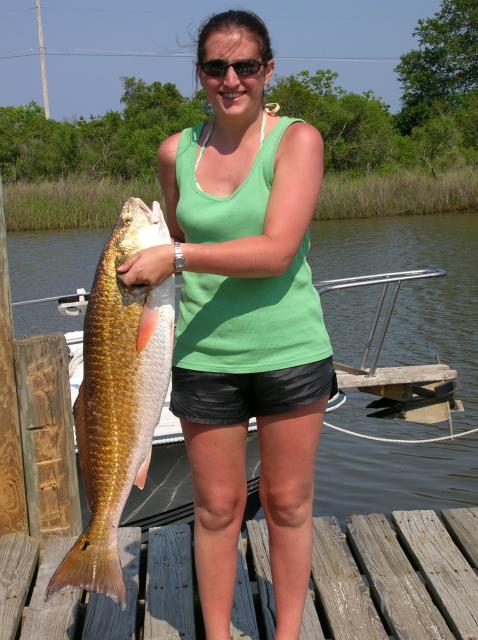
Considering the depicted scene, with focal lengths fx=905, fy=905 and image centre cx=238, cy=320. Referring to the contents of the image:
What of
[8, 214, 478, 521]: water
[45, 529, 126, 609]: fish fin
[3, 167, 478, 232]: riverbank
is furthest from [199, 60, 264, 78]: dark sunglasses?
[3, 167, 478, 232]: riverbank

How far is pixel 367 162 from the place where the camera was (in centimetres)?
4281

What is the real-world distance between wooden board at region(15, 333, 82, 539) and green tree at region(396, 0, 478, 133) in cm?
5325

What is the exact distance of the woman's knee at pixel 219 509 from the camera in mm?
2881

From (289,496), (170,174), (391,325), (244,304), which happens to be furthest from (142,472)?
(391,325)

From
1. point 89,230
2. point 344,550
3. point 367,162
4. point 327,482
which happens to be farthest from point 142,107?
point 344,550

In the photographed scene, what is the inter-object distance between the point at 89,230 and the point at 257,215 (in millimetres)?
22247

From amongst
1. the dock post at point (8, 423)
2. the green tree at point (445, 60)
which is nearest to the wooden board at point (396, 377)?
the dock post at point (8, 423)

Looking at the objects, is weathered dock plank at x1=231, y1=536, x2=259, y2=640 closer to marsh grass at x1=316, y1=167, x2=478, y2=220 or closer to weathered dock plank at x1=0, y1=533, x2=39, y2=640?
weathered dock plank at x1=0, y1=533, x2=39, y2=640

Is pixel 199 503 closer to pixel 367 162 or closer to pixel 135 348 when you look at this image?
pixel 135 348

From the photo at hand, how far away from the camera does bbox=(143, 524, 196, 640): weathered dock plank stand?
3.46m

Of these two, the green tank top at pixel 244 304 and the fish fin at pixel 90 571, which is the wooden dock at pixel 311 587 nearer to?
the fish fin at pixel 90 571

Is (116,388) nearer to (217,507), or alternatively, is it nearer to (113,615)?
(217,507)

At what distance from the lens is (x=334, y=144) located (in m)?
42.2

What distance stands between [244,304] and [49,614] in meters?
1.68
